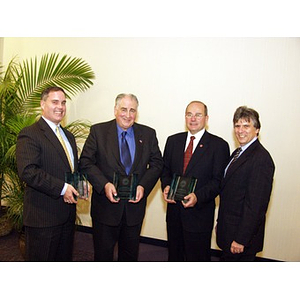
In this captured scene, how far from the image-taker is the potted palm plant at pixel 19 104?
3334mm

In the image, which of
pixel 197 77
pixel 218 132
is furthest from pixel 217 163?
pixel 197 77

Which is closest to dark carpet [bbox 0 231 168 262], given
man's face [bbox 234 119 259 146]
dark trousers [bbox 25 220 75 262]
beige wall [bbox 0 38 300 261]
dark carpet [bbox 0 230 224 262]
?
dark carpet [bbox 0 230 224 262]

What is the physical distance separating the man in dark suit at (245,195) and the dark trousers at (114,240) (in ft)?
2.65

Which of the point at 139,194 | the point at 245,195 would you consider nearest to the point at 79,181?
the point at 139,194

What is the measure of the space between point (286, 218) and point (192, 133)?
1891mm

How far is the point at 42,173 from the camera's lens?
2164 millimetres

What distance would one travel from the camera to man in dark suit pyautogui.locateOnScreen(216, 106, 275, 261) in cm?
220

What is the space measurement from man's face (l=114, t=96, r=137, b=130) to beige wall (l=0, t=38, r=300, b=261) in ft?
4.86

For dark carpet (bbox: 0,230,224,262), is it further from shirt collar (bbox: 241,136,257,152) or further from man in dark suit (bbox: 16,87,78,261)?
shirt collar (bbox: 241,136,257,152)

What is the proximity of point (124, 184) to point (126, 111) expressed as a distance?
26.4 inches

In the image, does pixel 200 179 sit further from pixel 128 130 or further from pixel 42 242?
pixel 42 242

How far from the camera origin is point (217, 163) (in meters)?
2.63

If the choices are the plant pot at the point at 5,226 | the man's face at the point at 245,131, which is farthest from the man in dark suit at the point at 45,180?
the plant pot at the point at 5,226

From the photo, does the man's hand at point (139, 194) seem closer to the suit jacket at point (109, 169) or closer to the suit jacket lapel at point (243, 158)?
the suit jacket at point (109, 169)
